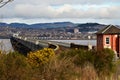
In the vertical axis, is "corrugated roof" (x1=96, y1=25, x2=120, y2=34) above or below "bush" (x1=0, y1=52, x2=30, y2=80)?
below

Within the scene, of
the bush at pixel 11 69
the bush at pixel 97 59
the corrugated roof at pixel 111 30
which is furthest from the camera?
the corrugated roof at pixel 111 30

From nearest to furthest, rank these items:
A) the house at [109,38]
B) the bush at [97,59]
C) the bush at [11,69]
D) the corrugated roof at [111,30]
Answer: the bush at [11,69] → the bush at [97,59] → the house at [109,38] → the corrugated roof at [111,30]

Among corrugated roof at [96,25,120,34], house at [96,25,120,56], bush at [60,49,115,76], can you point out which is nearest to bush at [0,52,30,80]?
bush at [60,49,115,76]

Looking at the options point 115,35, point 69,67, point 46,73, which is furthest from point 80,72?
point 115,35

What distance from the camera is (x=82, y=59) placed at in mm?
28797

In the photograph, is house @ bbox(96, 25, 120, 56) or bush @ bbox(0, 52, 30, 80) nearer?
bush @ bbox(0, 52, 30, 80)

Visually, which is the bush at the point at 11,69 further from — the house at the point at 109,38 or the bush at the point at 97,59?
the house at the point at 109,38

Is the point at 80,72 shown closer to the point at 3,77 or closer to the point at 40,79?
the point at 40,79

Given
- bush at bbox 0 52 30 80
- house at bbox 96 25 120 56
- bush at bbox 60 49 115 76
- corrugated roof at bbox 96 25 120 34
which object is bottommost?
house at bbox 96 25 120 56

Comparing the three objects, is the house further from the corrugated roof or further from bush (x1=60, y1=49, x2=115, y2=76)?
bush (x1=60, y1=49, x2=115, y2=76)

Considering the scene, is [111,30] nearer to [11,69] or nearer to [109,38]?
[109,38]

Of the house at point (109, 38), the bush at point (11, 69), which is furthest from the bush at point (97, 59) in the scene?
the house at point (109, 38)

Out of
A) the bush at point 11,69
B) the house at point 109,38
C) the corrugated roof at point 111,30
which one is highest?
the bush at point 11,69

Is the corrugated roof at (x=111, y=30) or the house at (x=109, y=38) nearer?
the house at (x=109, y=38)
